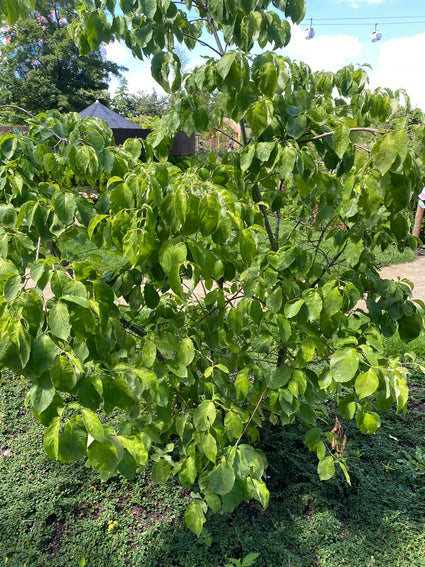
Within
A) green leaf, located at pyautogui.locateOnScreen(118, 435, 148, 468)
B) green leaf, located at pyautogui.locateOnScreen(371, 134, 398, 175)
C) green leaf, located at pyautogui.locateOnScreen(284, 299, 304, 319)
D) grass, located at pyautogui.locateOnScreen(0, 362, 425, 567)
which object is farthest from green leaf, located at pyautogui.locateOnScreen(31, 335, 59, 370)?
grass, located at pyautogui.locateOnScreen(0, 362, 425, 567)

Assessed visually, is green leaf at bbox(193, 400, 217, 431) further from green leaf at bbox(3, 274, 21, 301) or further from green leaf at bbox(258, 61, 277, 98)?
green leaf at bbox(258, 61, 277, 98)

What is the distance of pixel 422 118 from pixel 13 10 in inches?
59.9

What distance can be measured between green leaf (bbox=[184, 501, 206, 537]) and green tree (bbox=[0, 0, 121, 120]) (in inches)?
1246

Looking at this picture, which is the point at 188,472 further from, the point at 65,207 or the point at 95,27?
the point at 95,27

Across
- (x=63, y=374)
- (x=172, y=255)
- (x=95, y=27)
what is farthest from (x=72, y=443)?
(x=95, y=27)

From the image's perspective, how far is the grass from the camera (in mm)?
2209

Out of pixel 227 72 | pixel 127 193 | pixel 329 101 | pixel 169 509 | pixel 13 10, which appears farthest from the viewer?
pixel 169 509

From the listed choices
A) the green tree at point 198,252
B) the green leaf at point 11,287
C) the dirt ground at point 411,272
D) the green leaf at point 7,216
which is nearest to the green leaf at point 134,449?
the green tree at point 198,252

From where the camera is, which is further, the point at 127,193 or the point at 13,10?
the point at 127,193

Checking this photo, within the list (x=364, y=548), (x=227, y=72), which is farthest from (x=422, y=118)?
(x=364, y=548)

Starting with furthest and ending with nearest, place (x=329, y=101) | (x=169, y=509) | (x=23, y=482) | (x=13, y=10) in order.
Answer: (x=23, y=482)
(x=169, y=509)
(x=329, y=101)
(x=13, y=10)

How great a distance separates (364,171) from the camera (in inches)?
58.5

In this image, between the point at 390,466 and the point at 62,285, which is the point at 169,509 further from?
the point at 62,285

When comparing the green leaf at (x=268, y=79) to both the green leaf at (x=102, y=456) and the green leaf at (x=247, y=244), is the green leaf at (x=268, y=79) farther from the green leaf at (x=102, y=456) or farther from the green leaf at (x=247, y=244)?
the green leaf at (x=102, y=456)
